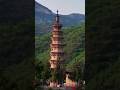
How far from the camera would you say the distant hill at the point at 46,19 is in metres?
48.8

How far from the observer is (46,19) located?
169 ft

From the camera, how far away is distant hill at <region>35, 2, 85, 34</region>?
48.8m
